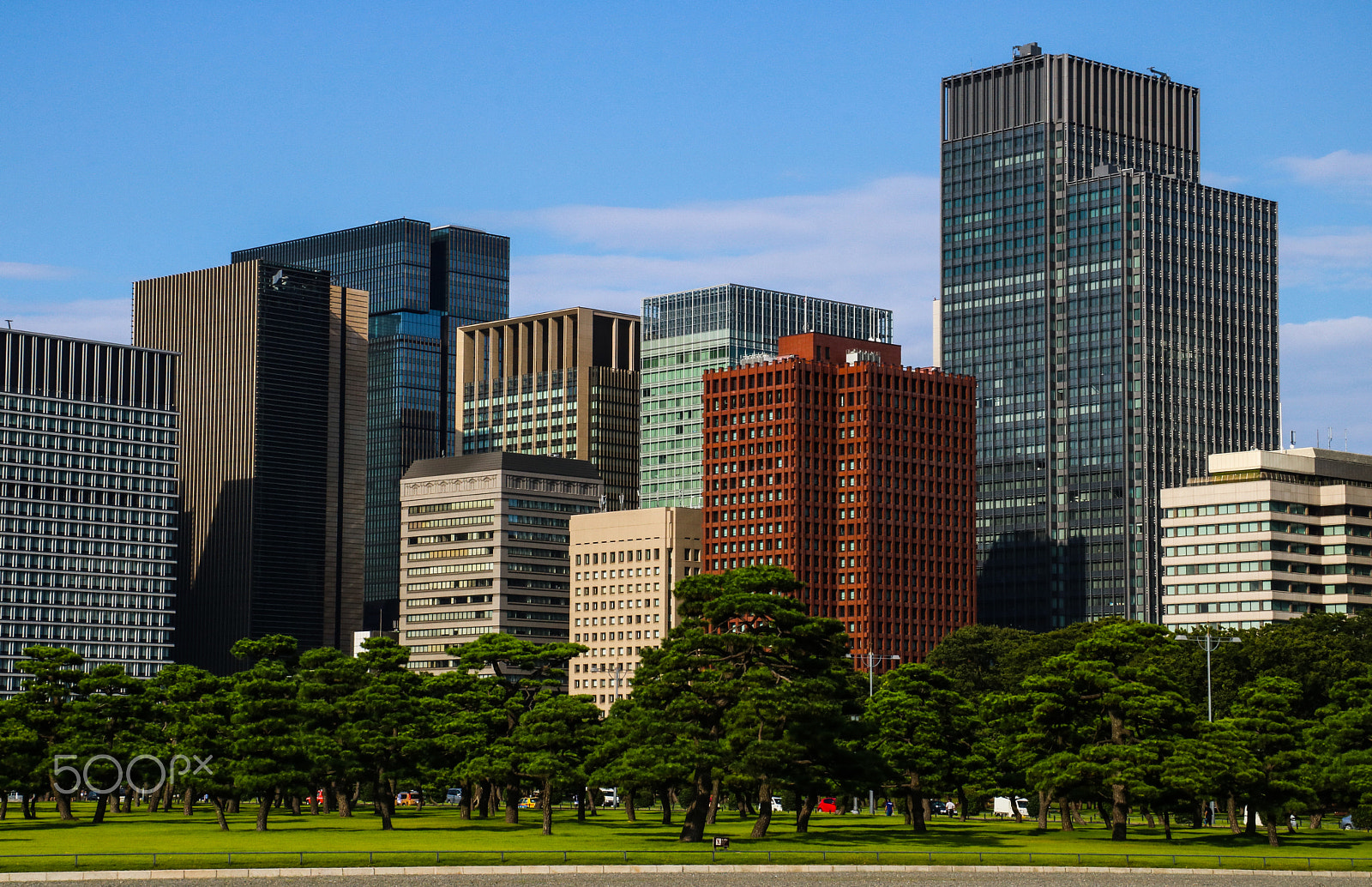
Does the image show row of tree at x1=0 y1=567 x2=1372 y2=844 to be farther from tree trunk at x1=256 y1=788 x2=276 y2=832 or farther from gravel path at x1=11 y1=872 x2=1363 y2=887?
gravel path at x1=11 y1=872 x2=1363 y2=887

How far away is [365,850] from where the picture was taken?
10781cm

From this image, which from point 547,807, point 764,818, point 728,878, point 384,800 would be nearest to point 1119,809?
point 764,818

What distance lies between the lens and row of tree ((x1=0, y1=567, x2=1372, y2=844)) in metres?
117

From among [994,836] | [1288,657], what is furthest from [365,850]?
[1288,657]

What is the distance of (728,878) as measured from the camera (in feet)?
315

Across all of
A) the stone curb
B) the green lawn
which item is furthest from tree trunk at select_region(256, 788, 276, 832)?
the stone curb

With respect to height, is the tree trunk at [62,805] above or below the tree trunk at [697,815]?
below

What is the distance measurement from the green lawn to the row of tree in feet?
9.39

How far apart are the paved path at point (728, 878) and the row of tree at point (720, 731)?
14.8 metres

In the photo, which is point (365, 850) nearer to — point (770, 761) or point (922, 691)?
point (770, 761)

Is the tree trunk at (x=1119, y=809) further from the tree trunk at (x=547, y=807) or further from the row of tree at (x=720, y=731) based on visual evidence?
the tree trunk at (x=547, y=807)

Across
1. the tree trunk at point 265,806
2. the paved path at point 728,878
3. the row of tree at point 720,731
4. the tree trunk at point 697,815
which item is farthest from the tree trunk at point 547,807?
the paved path at point 728,878

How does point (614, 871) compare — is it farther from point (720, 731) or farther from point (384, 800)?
point (384, 800)

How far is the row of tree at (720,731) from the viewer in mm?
116750
